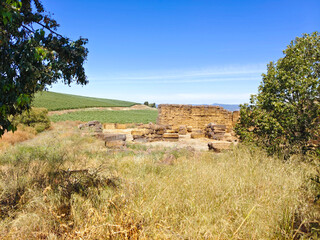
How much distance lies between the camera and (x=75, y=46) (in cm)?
361

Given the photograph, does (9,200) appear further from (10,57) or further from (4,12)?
(4,12)

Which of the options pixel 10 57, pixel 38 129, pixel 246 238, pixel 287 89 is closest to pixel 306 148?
pixel 287 89

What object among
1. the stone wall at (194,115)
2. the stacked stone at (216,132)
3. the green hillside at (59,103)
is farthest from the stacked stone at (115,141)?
the green hillside at (59,103)

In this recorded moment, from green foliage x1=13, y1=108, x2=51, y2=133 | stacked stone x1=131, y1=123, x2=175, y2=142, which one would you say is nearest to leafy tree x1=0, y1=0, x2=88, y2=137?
stacked stone x1=131, y1=123, x2=175, y2=142

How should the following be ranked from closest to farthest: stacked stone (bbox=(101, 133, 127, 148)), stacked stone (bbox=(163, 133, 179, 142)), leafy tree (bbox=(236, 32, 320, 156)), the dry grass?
leafy tree (bbox=(236, 32, 320, 156)) → the dry grass → stacked stone (bbox=(101, 133, 127, 148)) → stacked stone (bbox=(163, 133, 179, 142))

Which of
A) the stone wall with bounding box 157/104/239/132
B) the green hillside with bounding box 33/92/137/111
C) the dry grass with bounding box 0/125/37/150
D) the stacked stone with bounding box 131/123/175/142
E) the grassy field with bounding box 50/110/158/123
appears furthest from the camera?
the green hillside with bounding box 33/92/137/111

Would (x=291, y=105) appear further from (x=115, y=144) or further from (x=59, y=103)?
(x=59, y=103)

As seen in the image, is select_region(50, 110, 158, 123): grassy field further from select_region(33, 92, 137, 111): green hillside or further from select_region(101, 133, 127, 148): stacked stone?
select_region(101, 133, 127, 148): stacked stone

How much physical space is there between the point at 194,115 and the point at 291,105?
14556 mm

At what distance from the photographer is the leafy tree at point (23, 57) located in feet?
8.45

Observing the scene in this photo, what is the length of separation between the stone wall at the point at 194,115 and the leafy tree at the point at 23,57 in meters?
17.6

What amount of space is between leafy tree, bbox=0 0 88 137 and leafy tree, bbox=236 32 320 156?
5.78m

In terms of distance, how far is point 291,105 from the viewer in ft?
20.6

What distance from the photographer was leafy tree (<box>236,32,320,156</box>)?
6195 millimetres
